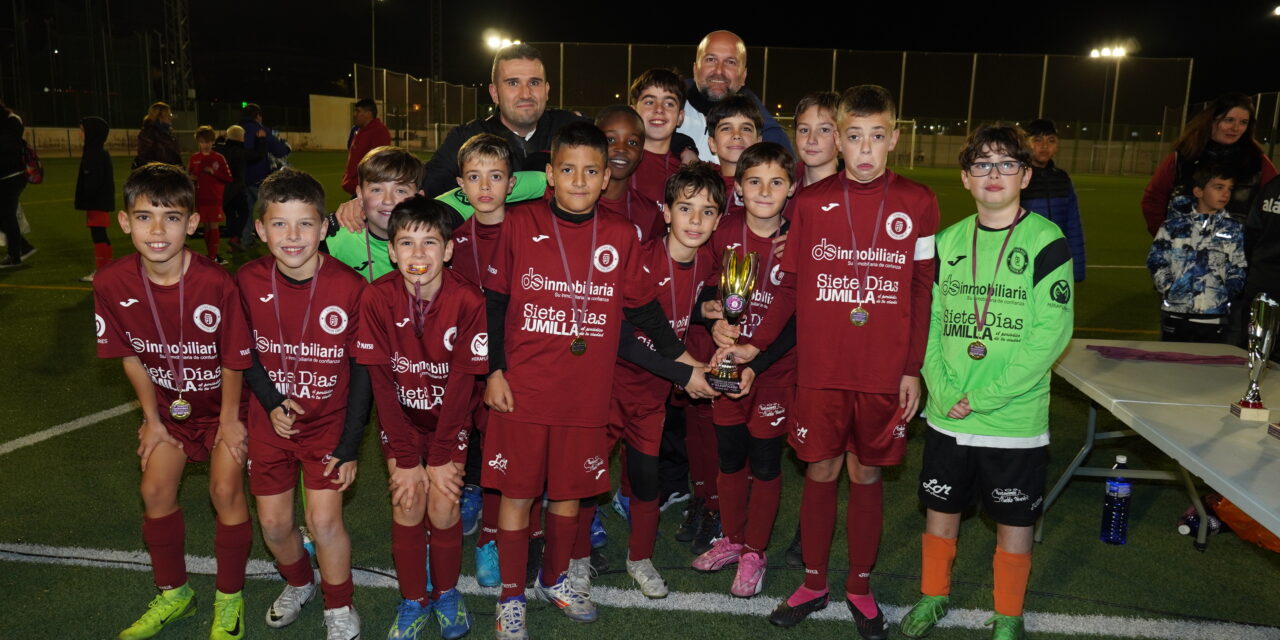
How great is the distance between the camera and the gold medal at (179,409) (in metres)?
3.24

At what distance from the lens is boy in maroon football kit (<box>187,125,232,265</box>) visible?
11.1 meters

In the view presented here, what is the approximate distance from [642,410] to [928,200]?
4.60 ft

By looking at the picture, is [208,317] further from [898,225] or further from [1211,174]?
[1211,174]

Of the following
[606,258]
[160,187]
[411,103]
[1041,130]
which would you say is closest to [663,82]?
[606,258]

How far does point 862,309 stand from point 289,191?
2153 mm

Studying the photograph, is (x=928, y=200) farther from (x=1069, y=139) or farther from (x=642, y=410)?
(x=1069, y=139)

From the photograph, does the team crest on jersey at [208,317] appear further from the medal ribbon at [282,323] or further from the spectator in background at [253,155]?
the spectator in background at [253,155]

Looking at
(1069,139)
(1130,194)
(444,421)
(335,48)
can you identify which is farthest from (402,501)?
(335,48)

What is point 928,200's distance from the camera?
3244 millimetres

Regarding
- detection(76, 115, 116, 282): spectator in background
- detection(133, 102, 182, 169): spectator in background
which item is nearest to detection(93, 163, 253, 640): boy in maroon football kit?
detection(76, 115, 116, 282): spectator in background

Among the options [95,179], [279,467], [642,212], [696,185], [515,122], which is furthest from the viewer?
[95,179]

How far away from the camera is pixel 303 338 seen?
3.16 metres

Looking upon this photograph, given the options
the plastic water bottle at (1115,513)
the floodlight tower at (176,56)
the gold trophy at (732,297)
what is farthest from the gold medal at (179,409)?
the floodlight tower at (176,56)

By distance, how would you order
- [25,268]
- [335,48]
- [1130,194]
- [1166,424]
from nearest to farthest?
[1166,424], [25,268], [1130,194], [335,48]
